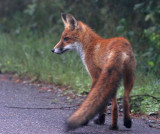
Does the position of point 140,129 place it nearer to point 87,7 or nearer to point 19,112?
point 19,112

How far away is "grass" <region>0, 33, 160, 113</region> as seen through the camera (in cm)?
639

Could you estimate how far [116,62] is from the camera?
4379 mm

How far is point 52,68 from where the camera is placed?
8.36 m

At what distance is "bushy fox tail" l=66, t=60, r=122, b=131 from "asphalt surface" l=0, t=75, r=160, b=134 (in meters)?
0.59

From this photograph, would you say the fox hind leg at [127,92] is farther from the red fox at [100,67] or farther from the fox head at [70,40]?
the fox head at [70,40]

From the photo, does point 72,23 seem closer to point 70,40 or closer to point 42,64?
point 70,40

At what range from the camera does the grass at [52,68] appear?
639cm

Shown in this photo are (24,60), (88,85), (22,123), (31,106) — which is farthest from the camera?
(24,60)

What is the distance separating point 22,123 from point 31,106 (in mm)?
1154

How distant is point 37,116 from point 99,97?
1.48 meters

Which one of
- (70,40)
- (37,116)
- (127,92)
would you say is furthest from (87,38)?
(37,116)

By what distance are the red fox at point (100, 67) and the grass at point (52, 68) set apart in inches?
44.7

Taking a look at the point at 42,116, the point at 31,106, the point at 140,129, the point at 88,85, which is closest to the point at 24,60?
the point at 88,85

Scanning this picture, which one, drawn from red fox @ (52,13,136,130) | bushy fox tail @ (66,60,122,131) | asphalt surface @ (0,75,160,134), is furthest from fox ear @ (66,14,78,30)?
bushy fox tail @ (66,60,122,131)
